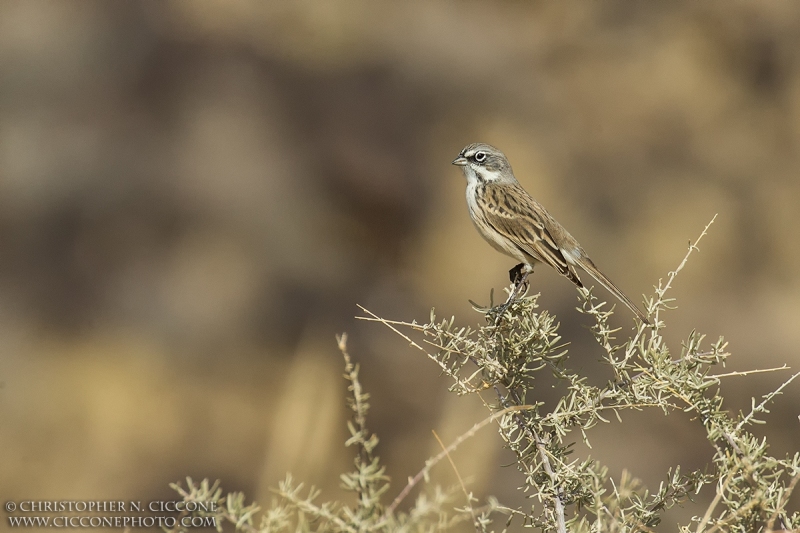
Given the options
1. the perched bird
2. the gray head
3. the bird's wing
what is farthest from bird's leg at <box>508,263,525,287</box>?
the gray head

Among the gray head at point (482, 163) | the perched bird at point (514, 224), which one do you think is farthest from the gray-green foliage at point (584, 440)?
the gray head at point (482, 163)

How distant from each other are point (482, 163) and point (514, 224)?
919 mm

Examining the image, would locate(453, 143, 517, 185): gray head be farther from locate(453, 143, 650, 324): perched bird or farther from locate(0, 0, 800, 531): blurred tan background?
locate(0, 0, 800, 531): blurred tan background

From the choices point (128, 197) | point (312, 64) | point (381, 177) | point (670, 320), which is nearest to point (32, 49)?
point (128, 197)

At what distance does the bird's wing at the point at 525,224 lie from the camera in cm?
556

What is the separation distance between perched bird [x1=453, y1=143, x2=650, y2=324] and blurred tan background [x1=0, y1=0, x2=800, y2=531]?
261 cm

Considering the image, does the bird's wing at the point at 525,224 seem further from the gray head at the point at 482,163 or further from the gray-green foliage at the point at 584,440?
the gray-green foliage at the point at 584,440

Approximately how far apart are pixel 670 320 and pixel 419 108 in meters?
4.71

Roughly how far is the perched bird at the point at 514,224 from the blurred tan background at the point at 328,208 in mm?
2610

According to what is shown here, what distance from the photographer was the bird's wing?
5.56m

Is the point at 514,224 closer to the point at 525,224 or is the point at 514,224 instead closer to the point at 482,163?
the point at 525,224

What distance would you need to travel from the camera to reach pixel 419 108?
11.1 metres

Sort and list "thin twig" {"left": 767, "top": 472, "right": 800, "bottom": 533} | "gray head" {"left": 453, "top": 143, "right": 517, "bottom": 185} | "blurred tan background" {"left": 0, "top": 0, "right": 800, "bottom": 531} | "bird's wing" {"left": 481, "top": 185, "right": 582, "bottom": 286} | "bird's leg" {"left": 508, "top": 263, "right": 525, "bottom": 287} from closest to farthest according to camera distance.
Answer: "thin twig" {"left": 767, "top": 472, "right": 800, "bottom": 533} < "bird's leg" {"left": 508, "top": 263, "right": 525, "bottom": 287} < "bird's wing" {"left": 481, "top": 185, "right": 582, "bottom": 286} < "gray head" {"left": 453, "top": 143, "right": 517, "bottom": 185} < "blurred tan background" {"left": 0, "top": 0, "right": 800, "bottom": 531}

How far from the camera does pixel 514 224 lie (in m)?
5.80
